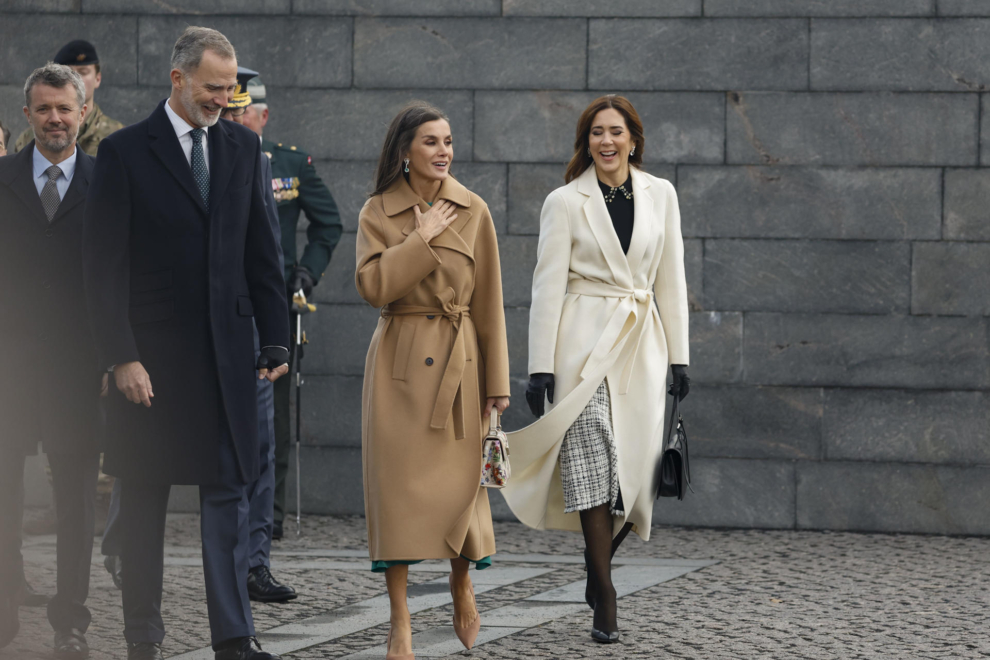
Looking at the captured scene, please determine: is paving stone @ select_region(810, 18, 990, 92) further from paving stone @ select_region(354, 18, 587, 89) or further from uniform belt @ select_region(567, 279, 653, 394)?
uniform belt @ select_region(567, 279, 653, 394)

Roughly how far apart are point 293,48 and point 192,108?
3.80m

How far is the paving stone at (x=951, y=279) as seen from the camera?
7.94 m

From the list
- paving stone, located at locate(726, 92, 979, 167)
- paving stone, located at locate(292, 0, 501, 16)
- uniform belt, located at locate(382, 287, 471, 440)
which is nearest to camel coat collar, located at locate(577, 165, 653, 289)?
uniform belt, located at locate(382, 287, 471, 440)

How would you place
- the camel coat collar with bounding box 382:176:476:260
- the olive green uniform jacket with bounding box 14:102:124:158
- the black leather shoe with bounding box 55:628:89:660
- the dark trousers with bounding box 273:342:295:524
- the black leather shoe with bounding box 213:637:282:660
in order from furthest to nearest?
the dark trousers with bounding box 273:342:295:524
the olive green uniform jacket with bounding box 14:102:124:158
the camel coat collar with bounding box 382:176:476:260
the black leather shoe with bounding box 55:628:89:660
the black leather shoe with bounding box 213:637:282:660

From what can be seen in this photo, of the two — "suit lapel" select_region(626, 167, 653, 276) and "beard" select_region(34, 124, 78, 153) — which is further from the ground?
"beard" select_region(34, 124, 78, 153)

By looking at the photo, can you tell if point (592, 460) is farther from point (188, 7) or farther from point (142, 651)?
point (188, 7)

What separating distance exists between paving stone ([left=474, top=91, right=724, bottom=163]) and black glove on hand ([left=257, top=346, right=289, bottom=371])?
12.0 ft

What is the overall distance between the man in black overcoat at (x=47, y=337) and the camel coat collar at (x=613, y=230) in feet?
6.87

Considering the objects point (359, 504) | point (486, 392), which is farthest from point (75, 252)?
point (359, 504)

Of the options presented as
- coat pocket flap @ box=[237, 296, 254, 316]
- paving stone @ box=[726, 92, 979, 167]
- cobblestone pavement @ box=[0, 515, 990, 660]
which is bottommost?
cobblestone pavement @ box=[0, 515, 990, 660]

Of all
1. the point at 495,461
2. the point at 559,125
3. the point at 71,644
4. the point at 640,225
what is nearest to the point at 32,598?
the point at 71,644

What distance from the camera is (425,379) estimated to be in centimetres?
510

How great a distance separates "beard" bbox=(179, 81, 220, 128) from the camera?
4773mm

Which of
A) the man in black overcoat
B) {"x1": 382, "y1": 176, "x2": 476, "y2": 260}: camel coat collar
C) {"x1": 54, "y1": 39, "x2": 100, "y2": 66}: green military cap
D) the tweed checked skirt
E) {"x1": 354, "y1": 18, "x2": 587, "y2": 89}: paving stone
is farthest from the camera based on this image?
{"x1": 354, "y1": 18, "x2": 587, "y2": 89}: paving stone
